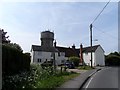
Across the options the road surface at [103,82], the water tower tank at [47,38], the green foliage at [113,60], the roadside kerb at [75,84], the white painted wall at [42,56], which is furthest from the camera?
the water tower tank at [47,38]

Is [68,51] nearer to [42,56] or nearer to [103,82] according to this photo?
[42,56]

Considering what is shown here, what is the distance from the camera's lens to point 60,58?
89250 mm

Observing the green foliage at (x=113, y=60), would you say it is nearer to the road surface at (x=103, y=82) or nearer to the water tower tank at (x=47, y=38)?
the water tower tank at (x=47, y=38)

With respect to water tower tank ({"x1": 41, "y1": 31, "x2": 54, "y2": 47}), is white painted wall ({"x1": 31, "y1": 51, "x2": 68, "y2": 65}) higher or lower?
lower

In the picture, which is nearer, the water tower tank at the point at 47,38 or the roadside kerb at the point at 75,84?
the roadside kerb at the point at 75,84

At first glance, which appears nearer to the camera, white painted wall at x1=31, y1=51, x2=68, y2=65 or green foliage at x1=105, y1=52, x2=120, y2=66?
green foliage at x1=105, y1=52, x2=120, y2=66

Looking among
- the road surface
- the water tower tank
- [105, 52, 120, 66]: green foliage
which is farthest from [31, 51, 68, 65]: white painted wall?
the road surface

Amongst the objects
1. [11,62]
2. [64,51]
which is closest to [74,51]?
[64,51]

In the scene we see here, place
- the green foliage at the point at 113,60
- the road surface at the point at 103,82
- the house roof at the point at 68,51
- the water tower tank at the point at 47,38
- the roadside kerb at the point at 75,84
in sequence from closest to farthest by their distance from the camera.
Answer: the roadside kerb at the point at 75,84, the road surface at the point at 103,82, the green foliage at the point at 113,60, the water tower tank at the point at 47,38, the house roof at the point at 68,51

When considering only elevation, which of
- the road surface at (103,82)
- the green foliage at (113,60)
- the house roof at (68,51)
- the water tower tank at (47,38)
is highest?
the water tower tank at (47,38)

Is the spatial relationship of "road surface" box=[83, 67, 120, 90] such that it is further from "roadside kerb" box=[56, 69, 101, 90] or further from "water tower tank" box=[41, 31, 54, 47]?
"water tower tank" box=[41, 31, 54, 47]

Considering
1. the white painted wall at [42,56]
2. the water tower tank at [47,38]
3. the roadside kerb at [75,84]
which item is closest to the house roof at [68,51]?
the white painted wall at [42,56]

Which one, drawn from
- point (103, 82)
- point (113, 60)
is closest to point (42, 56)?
point (113, 60)

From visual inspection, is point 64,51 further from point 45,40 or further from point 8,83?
point 8,83
